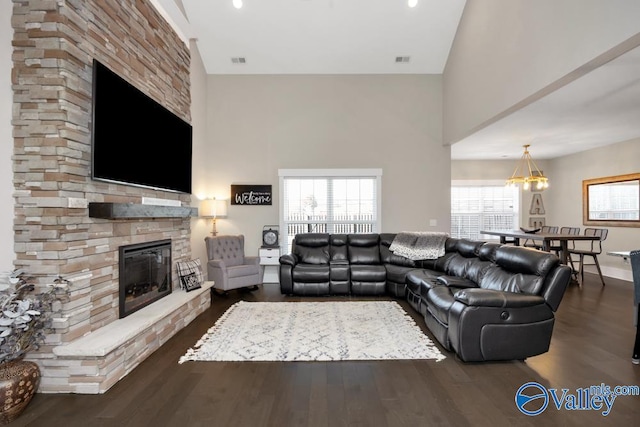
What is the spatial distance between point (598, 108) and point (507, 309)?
11.6ft

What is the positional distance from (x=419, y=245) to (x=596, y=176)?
4907mm

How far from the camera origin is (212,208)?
5.79 meters

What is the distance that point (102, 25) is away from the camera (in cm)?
295

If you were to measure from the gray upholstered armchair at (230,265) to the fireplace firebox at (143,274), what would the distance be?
44.6 inches

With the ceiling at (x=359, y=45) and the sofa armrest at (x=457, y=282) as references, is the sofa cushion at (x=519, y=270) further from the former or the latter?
the ceiling at (x=359, y=45)

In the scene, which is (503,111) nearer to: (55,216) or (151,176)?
(151,176)

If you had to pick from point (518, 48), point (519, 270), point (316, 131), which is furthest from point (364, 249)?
point (518, 48)

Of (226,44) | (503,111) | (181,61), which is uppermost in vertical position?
(226,44)

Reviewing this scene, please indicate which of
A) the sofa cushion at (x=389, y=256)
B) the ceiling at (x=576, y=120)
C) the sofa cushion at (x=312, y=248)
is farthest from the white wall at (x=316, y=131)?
the ceiling at (x=576, y=120)

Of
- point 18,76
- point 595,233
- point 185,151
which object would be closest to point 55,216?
point 18,76

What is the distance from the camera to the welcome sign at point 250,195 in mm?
6316

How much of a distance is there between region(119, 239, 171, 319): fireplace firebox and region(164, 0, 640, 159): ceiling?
10.3 feet

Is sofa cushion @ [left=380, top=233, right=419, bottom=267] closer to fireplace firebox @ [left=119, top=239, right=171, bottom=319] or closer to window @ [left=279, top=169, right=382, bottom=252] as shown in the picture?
window @ [left=279, top=169, right=382, bottom=252]

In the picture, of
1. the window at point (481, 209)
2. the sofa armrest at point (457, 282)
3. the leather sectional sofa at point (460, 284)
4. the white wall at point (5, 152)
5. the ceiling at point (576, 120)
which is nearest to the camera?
the white wall at point (5, 152)
